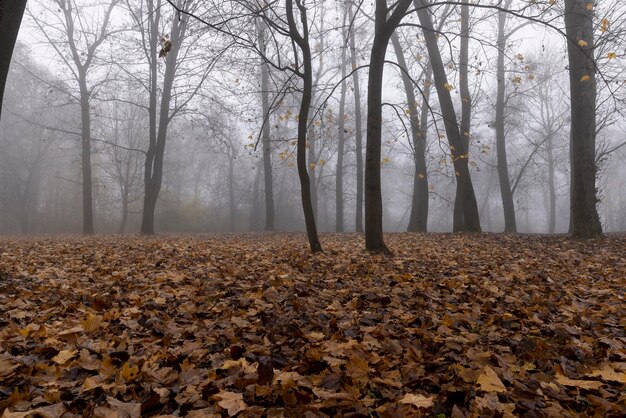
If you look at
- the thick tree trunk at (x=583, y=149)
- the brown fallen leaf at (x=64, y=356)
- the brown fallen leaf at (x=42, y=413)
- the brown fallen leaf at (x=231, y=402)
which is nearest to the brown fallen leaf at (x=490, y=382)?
the brown fallen leaf at (x=231, y=402)

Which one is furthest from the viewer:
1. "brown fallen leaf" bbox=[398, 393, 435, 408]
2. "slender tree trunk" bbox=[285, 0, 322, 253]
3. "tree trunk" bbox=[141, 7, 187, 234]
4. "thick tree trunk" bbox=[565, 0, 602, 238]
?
"tree trunk" bbox=[141, 7, 187, 234]

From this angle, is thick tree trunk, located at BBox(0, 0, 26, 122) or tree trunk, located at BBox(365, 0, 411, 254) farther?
tree trunk, located at BBox(365, 0, 411, 254)

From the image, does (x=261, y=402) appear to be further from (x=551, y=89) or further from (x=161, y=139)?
(x=551, y=89)

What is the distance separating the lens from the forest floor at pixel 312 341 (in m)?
2.31

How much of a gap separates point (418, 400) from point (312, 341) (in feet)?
3.64

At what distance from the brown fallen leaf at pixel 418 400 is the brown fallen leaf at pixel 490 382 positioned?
33 cm

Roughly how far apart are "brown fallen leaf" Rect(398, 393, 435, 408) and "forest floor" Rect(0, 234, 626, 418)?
0.01 meters

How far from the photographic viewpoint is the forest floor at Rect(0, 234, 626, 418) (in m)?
2.31

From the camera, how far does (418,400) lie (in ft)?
7.45

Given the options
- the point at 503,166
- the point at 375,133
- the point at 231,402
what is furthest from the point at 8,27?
the point at 503,166

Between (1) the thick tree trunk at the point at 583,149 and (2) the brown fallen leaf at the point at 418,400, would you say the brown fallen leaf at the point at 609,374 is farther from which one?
(1) the thick tree trunk at the point at 583,149

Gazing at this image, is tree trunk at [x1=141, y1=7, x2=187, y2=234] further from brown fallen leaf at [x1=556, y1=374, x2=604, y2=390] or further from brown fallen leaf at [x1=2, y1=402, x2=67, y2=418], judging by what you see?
brown fallen leaf at [x1=556, y1=374, x2=604, y2=390]

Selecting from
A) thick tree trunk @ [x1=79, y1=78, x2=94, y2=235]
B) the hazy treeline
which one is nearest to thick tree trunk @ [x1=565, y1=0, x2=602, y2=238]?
the hazy treeline

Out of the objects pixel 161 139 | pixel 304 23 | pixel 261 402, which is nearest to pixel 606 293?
pixel 261 402
